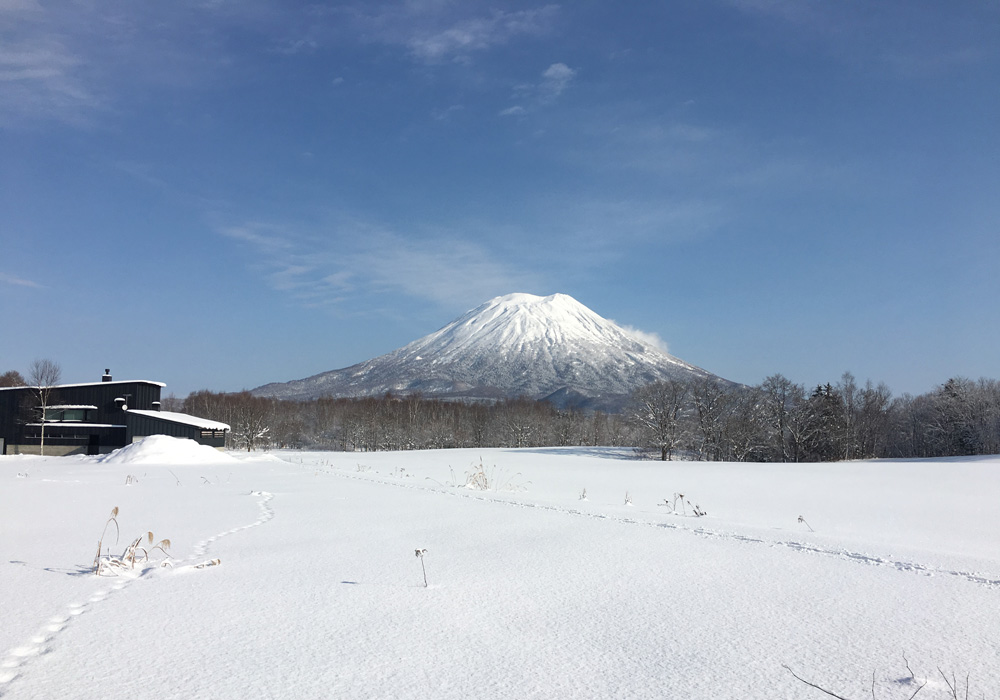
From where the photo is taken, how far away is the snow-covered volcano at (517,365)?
137 m

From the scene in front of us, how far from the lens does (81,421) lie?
4225cm

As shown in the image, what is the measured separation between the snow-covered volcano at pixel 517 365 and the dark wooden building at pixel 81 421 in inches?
3291

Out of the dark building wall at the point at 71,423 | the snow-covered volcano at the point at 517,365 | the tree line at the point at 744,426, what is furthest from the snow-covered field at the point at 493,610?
the snow-covered volcano at the point at 517,365

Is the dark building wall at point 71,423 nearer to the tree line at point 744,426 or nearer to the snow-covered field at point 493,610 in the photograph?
the tree line at point 744,426

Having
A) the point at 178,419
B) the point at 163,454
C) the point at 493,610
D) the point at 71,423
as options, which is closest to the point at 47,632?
the point at 493,610

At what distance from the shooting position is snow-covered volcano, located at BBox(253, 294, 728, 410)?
449 feet

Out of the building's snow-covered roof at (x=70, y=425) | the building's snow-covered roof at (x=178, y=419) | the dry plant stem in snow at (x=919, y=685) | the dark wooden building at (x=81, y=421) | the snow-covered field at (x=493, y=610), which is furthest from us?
the building's snow-covered roof at (x=70, y=425)

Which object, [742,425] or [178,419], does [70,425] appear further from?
[742,425]

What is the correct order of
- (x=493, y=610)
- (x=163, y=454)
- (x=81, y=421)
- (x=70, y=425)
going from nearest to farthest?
(x=493, y=610) < (x=163, y=454) < (x=70, y=425) < (x=81, y=421)

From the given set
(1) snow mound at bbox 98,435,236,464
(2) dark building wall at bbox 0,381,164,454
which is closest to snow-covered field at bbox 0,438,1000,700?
(1) snow mound at bbox 98,435,236,464

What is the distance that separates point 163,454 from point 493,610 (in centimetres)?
2867

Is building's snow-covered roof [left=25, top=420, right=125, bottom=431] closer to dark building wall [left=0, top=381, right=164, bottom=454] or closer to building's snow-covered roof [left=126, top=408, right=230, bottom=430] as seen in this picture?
A: dark building wall [left=0, top=381, right=164, bottom=454]

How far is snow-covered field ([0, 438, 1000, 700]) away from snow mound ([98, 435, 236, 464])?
21.3m

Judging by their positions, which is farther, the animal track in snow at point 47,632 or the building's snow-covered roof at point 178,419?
the building's snow-covered roof at point 178,419
